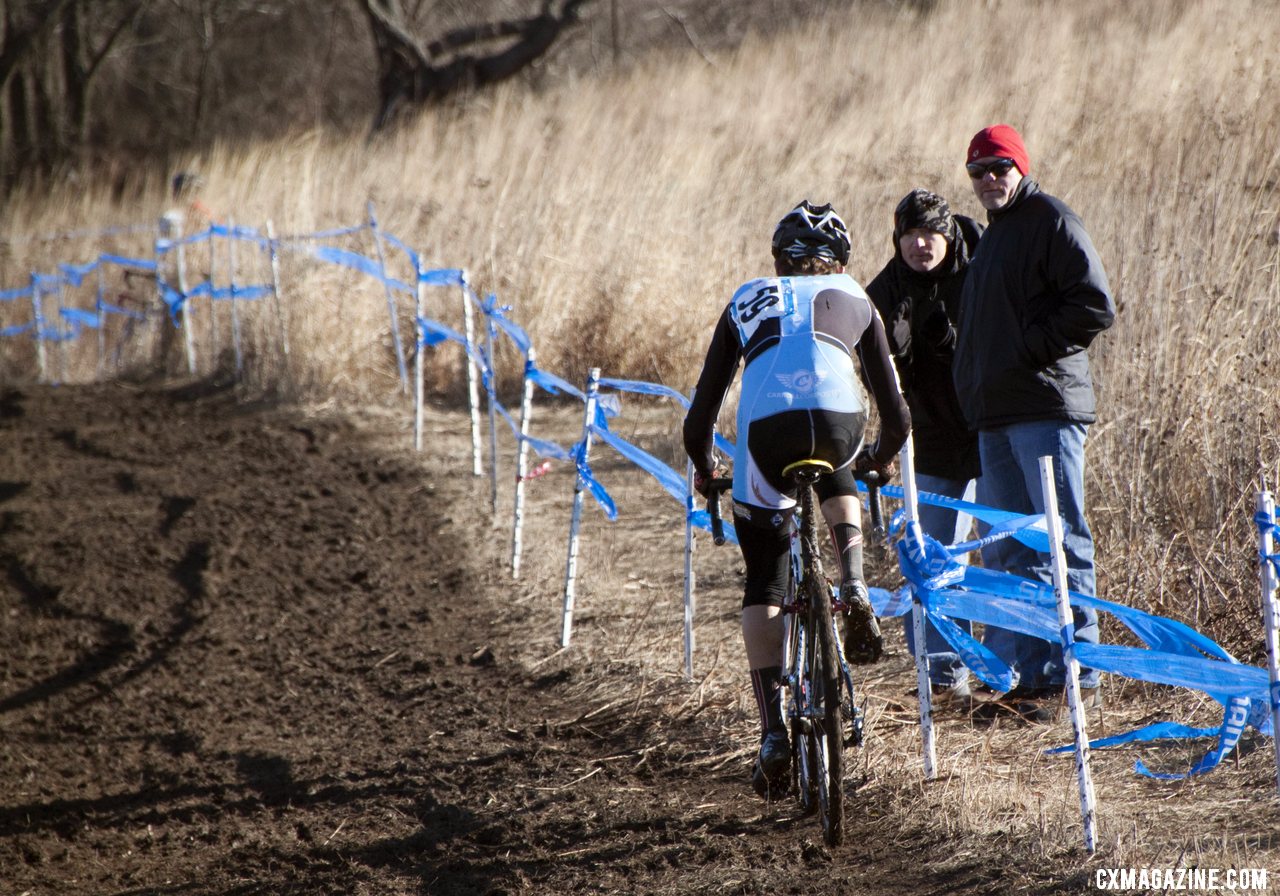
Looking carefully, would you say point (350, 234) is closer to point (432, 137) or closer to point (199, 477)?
point (432, 137)

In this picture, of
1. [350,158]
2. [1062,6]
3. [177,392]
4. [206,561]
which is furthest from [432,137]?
[206,561]

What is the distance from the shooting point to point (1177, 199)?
6.96 m

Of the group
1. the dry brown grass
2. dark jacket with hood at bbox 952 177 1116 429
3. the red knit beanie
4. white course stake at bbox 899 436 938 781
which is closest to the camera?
white course stake at bbox 899 436 938 781

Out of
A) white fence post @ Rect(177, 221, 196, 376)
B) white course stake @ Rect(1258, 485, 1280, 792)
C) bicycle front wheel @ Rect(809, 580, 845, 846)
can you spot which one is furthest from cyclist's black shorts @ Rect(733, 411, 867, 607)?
white fence post @ Rect(177, 221, 196, 376)

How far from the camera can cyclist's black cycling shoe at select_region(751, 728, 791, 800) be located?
4.05 meters

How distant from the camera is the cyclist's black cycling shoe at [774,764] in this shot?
13.3 feet

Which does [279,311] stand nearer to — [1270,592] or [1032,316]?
Result: [1032,316]

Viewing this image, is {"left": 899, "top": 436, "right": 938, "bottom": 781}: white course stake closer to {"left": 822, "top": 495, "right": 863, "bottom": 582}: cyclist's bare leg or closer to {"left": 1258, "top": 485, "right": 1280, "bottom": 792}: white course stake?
{"left": 822, "top": 495, "right": 863, "bottom": 582}: cyclist's bare leg

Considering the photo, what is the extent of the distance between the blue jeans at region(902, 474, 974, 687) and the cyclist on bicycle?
40.3 inches

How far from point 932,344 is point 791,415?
1.49 metres

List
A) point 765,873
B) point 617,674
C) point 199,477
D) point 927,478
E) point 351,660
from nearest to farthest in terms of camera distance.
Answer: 1. point 765,873
2. point 927,478
3. point 617,674
4. point 351,660
5. point 199,477

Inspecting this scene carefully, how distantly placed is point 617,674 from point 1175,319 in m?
2.93

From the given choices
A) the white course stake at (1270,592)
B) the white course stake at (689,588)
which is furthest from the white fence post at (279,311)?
the white course stake at (1270,592)

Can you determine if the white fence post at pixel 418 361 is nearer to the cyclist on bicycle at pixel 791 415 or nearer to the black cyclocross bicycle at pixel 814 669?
the cyclist on bicycle at pixel 791 415
